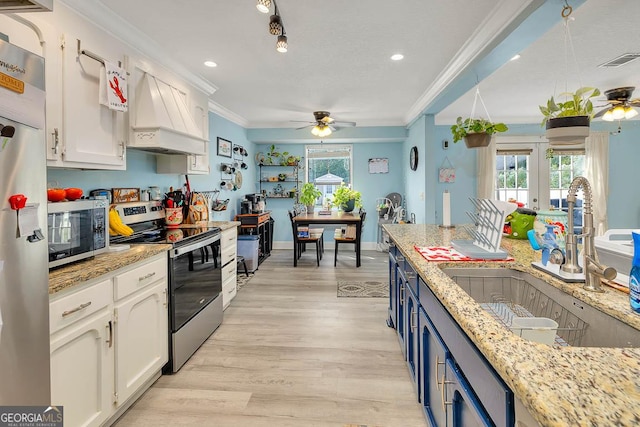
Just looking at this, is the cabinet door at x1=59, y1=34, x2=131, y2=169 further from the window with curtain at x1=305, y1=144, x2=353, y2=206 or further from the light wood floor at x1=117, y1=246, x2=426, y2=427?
the window with curtain at x1=305, y1=144, x2=353, y2=206

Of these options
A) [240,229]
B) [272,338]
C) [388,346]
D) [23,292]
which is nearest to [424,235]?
[388,346]

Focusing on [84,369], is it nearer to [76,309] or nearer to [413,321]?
[76,309]

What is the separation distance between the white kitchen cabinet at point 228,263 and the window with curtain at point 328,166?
11.4 feet

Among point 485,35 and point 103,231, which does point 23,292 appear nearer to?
point 103,231

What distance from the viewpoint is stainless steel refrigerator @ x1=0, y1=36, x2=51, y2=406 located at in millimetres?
1021

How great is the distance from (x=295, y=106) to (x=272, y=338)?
131 inches

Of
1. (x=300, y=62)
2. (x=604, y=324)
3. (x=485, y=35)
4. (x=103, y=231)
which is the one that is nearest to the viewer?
(x=604, y=324)

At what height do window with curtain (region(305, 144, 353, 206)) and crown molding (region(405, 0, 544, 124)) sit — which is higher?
crown molding (region(405, 0, 544, 124))

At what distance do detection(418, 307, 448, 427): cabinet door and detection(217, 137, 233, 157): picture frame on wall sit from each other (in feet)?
13.0

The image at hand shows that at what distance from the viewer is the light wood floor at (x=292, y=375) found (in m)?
1.83

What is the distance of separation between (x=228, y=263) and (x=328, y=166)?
3.90m

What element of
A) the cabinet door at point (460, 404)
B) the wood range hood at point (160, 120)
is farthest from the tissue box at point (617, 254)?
the wood range hood at point (160, 120)

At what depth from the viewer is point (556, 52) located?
9.50ft

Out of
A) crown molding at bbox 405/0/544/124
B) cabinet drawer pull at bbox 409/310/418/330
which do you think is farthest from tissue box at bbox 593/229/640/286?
crown molding at bbox 405/0/544/124
